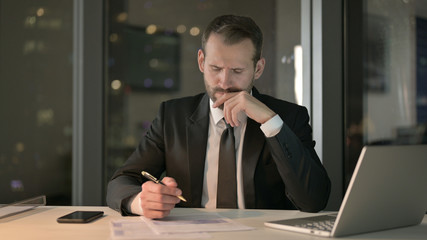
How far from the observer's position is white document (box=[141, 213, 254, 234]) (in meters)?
1.14

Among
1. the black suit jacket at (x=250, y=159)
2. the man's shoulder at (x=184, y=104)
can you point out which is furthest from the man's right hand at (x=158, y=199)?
the man's shoulder at (x=184, y=104)

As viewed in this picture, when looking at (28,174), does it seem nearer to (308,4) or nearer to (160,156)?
(160,156)

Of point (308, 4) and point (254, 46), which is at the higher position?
point (308, 4)

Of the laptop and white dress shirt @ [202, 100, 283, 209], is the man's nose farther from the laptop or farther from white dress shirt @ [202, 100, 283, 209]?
the laptop

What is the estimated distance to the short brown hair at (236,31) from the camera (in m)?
1.90

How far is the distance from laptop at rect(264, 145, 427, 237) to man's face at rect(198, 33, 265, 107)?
775 millimetres

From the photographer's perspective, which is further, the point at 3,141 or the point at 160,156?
Result: the point at 3,141

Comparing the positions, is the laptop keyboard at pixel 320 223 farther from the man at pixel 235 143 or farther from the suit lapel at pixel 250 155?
the suit lapel at pixel 250 155

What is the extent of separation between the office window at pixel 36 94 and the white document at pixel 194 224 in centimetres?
215

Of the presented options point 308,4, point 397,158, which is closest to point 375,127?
point 308,4

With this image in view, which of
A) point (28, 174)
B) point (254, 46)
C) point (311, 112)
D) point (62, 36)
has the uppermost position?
point (62, 36)

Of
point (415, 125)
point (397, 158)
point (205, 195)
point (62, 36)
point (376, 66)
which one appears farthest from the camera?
point (62, 36)

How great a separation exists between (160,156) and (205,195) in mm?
272

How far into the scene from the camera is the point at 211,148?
1.92m
